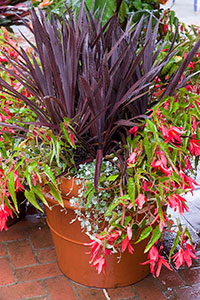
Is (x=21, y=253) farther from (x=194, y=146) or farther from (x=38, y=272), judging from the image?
(x=194, y=146)

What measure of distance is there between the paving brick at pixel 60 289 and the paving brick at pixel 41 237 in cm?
27

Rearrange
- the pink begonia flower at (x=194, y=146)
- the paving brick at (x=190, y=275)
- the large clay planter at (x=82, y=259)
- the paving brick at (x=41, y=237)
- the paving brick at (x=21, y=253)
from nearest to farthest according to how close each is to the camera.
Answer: the pink begonia flower at (x=194, y=146), the large clay planter at (x=82, y=259), the paving brick at (x=190, y=275), the paving brick at (x=21, y=253), the paving brick at (x=41, y=237)

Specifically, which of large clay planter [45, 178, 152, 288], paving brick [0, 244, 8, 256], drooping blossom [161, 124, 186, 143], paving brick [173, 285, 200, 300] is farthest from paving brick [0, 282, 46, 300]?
drooping blossom [161, 124, 186, 143]

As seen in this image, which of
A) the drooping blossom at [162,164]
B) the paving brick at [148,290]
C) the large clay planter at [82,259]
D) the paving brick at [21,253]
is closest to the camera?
the drooping blossom at [162,164]

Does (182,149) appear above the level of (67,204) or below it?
above

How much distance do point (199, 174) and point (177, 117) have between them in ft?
4.80

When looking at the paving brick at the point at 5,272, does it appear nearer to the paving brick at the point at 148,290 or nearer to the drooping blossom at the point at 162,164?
the paving brick at the point at 148,290

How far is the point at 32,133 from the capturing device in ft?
5.70

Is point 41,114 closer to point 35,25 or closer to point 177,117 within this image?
point 35,25

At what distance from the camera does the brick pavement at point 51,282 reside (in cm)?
194

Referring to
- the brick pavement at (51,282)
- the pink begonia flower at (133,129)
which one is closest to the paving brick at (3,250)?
the brick pavement at (51,282)

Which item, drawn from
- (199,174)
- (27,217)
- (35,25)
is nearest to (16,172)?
(35,25)

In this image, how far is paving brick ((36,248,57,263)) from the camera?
217 centimetres

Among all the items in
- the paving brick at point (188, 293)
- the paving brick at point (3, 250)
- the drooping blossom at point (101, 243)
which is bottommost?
the paving brick at point (188, 293)
